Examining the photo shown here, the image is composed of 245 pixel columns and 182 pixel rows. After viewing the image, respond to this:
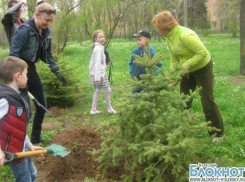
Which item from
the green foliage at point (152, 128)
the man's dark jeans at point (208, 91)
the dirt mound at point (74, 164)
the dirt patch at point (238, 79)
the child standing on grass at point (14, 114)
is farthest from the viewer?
the dirt patch at point (238, 79)

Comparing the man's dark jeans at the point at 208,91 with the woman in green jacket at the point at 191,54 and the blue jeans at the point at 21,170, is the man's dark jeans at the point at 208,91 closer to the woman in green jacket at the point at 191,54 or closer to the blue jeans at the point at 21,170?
the woman in green jacket at the point at 191,54

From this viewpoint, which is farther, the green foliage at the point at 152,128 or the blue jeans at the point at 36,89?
the blue jeans at the point at 36,89

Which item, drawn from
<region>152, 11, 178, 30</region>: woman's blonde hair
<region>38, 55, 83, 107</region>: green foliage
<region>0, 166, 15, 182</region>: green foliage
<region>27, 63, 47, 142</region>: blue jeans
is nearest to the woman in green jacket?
<region>152, 11, 178, 30</region>: woman's blonde hair

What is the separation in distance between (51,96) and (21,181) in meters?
3.84

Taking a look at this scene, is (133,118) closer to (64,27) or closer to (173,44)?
(173,44)

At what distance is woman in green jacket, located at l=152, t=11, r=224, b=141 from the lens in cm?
379

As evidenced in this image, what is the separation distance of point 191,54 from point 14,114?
249 centimetres

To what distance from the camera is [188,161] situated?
286cm

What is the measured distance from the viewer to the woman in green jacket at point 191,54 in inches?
149

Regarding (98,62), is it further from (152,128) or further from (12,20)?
(152,128)

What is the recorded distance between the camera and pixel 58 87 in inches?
253

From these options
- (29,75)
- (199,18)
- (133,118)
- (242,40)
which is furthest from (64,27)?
(199,18)

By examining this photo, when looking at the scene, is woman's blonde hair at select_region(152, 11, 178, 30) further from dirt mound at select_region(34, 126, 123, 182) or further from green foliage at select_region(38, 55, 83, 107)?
green foliage at select_region(38, 55, 83, 107)

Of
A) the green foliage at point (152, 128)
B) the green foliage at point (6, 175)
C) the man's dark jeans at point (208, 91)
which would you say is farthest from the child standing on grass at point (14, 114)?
the man's dark jeans at point (208, 91)
